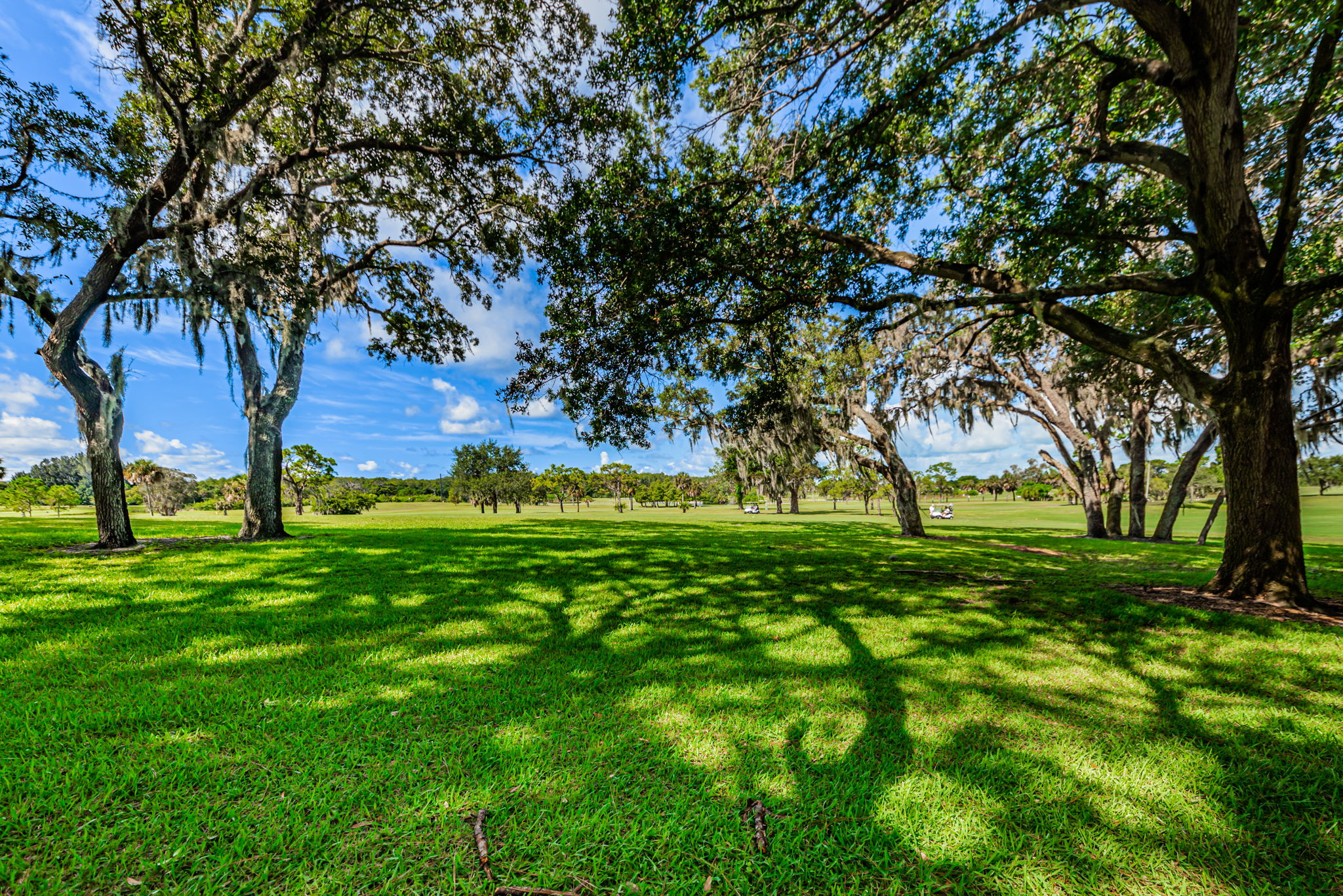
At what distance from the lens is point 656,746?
2.43 metres

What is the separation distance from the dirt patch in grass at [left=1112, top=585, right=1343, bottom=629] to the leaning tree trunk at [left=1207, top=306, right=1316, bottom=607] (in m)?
0.23

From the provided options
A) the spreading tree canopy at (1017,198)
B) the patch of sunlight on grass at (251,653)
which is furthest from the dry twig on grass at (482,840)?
the spreading tree canopy at (1017,198)

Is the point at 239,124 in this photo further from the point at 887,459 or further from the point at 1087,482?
the point at 1087,482

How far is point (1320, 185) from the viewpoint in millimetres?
6246

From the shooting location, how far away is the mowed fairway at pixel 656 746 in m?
1.69

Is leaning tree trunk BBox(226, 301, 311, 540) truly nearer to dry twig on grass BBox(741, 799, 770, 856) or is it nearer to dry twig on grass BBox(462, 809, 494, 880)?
dry twig on grass BBox(462, 809, 494, 880)

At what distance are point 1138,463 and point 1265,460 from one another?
41.2 ft

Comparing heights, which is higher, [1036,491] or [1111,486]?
[1111,486]

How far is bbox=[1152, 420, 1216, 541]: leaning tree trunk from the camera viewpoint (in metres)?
10.9

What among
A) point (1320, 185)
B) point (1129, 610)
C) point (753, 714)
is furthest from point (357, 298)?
point (1320, 185)

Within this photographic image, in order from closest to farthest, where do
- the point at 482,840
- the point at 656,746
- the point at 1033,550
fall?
the point at 482,840 < the point at 656,746 < the point at 1033,550

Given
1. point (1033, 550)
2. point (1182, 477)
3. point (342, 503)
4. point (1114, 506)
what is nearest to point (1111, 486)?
point (1114, 506)

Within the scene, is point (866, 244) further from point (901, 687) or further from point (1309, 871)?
point (1309, 871)

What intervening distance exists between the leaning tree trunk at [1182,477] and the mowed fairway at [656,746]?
1053 cm
